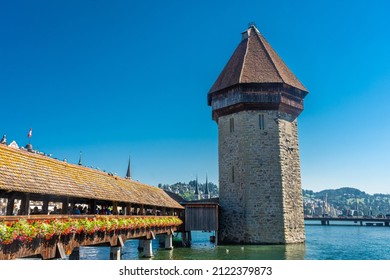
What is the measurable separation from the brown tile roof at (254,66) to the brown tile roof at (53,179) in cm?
1326

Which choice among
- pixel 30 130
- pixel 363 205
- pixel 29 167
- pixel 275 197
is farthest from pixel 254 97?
pixel 363 205

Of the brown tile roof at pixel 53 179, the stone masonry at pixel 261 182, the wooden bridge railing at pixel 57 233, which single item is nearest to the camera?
the wooden bridge railing at pixel 57 233

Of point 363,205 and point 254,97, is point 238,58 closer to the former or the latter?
point 254,97

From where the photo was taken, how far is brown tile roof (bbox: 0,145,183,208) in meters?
8.63

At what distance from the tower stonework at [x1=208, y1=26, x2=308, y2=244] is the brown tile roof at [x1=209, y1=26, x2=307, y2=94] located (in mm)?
73

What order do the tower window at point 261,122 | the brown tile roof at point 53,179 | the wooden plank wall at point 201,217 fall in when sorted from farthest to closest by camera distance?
1. the tower window at point 261,122
2. the wooden plank wall at point 201,217
3. the brown tile roof at point 53,179

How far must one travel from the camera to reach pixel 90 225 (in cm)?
1122

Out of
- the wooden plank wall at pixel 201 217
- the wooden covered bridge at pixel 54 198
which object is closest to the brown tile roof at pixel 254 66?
the wooden plank wall at pixel 201 217

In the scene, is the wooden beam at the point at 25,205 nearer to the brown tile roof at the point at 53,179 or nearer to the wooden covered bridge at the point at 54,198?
the wooden covered bridge at the point at 54,198

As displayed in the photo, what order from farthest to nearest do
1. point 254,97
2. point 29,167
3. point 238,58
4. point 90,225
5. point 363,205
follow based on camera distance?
point 363,205, point 238,58, point 254,97, point 90,225, point 29,167

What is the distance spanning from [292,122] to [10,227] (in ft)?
69.5

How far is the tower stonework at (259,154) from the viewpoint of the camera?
22938 mm

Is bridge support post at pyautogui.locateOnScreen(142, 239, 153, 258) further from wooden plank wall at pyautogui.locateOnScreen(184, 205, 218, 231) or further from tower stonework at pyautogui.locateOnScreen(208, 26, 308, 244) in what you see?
tower stonework at pyautogui.locateOnScreen(208, 26, 308, 244)

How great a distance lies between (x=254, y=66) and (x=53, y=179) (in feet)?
62.8
